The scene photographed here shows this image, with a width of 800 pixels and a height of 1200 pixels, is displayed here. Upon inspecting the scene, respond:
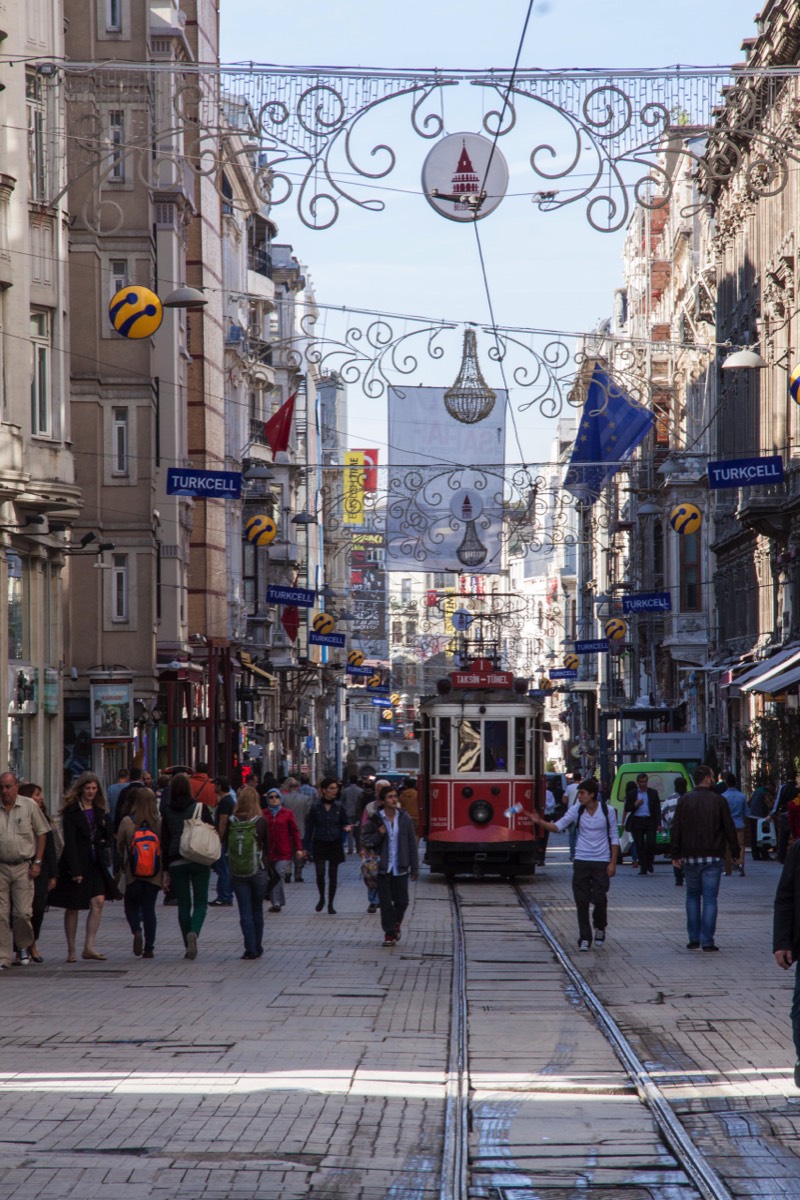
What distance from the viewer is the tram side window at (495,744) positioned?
31766mm

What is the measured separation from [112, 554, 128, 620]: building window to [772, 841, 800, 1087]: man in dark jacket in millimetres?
30246

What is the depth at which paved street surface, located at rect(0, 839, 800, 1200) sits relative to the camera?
8.33 metres

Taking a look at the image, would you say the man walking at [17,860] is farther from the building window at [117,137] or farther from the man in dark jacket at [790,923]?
the man in dark jacket at [790,923]

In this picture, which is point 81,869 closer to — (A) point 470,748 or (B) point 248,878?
(B) point 248,878

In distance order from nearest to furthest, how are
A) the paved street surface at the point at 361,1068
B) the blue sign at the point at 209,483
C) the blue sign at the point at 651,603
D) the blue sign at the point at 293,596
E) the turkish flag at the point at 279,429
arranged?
1. the paved street surface at the point at 361,1068
2. the blue sign at the point at 209,483
3. the turkish flag at the point at 279,429
4. the blue sign at the point at 293,596
5. the blue sign at the point at 651,603

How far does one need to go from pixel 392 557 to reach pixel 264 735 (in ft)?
103

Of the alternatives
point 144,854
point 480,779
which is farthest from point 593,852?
point 480,779

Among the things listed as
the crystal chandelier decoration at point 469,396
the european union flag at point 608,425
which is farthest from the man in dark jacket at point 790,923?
the crystal chandelier decoration at point 469,396

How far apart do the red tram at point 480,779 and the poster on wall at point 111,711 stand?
5412 mm

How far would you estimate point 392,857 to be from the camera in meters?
19.4

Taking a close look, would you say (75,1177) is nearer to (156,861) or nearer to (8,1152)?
(8,1152)

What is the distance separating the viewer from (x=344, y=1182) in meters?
8.05

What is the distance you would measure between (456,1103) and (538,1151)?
119 cm

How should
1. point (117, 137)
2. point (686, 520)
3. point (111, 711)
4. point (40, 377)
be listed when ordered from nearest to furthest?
1. point (40, 377)
2. point (111, 711)
3. point (117, 137)
4. point (686, 520)
